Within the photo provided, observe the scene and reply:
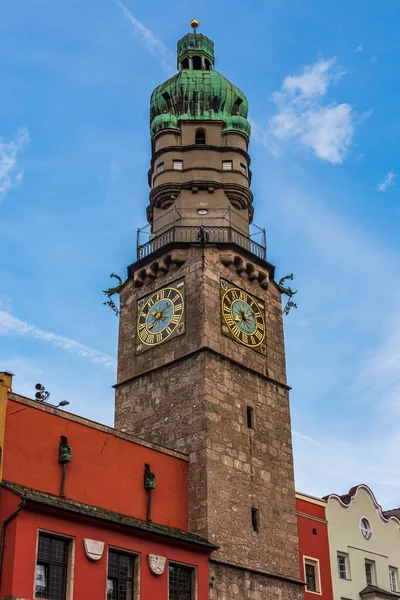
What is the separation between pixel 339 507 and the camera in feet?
128

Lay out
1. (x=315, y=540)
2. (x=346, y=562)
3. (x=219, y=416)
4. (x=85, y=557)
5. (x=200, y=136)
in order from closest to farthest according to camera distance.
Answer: (x=85, y=557)
(x=219, y=416)
(x=315, y=540)
(x=346, y=562)
(x=200, y=136)

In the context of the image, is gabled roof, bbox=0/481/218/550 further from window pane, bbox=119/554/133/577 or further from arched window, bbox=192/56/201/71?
arched window, bbox=192/56/201/71

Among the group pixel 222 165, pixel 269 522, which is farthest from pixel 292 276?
pixel 269 522

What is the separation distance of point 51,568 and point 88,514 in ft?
6.40

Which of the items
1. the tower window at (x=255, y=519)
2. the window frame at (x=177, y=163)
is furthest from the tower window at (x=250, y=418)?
the window frame at (x=177, y=163)

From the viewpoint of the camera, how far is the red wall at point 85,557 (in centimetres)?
2412

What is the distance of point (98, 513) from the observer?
90.4 feet

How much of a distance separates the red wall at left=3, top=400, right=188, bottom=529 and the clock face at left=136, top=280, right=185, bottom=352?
6263 millimetres

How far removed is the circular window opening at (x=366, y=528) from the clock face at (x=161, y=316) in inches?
501

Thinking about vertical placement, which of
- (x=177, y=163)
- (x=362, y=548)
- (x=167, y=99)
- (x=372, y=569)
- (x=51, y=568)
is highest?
(x=167, y=99)

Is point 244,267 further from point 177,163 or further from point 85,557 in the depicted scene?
point 85,557

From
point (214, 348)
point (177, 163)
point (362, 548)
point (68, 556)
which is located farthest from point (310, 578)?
point (177, 163)

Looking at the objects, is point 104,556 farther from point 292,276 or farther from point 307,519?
point 292,276

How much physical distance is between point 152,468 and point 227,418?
4.20 m
